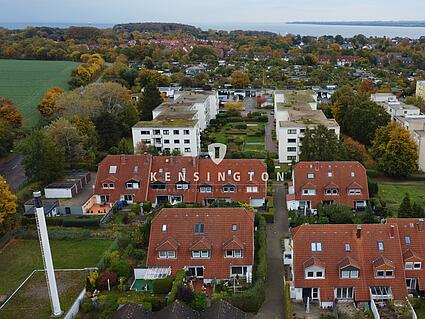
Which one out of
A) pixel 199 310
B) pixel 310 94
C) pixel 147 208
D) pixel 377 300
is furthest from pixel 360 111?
pixel 199 310

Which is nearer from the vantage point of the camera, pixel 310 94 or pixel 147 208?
pixel 147 208

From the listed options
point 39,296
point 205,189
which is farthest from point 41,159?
point 39,296

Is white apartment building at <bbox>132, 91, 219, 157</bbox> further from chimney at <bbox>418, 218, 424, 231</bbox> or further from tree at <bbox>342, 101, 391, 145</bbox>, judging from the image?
chimney at <bbox>418, 218, 424, 231</bbox>

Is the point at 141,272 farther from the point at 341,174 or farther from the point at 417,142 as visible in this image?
the point at 417,142

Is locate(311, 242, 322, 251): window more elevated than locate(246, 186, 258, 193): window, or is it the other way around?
locate(311, 242, 322, 251): window

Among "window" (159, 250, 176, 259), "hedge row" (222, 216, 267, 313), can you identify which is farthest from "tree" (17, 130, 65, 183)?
"hedge row" (222, 216, 267, 313)

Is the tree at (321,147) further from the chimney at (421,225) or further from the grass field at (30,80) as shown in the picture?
the grass field at (30,80)

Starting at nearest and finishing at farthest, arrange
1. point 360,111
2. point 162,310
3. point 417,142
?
point 162,310
point 417,142
point 360,111
